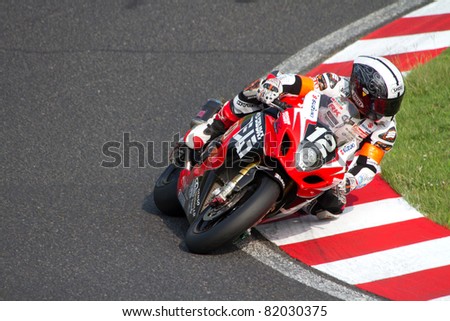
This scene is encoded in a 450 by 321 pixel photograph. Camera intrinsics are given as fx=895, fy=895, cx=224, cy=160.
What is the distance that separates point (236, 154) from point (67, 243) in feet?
4.85

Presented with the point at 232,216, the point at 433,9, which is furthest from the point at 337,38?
the point at 232,216

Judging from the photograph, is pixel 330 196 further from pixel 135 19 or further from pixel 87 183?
pixel 135 19

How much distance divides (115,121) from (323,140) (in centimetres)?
298

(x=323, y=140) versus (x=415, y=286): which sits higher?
(x=323, y=140)

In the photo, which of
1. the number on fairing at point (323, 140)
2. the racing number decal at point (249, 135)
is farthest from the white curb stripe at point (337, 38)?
the number on fairing at point (323, 140)

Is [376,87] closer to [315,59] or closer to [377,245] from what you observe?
[377,245]

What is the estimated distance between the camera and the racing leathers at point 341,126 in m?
7.18

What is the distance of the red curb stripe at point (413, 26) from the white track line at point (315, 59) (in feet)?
0.47

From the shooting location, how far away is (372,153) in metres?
7.29

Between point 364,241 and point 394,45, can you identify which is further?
point 394,45

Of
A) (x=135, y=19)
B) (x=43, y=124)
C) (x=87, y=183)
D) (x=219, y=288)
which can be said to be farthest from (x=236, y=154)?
(x=135, y=19)

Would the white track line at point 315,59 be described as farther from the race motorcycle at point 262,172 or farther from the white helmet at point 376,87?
the white helmet at point 376,87

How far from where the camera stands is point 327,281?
6.60m

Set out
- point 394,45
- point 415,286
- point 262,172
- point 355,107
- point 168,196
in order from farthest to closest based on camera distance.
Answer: point 394,45 → point 168,196 → point 355,107 → point 262,172 → point 415,286
